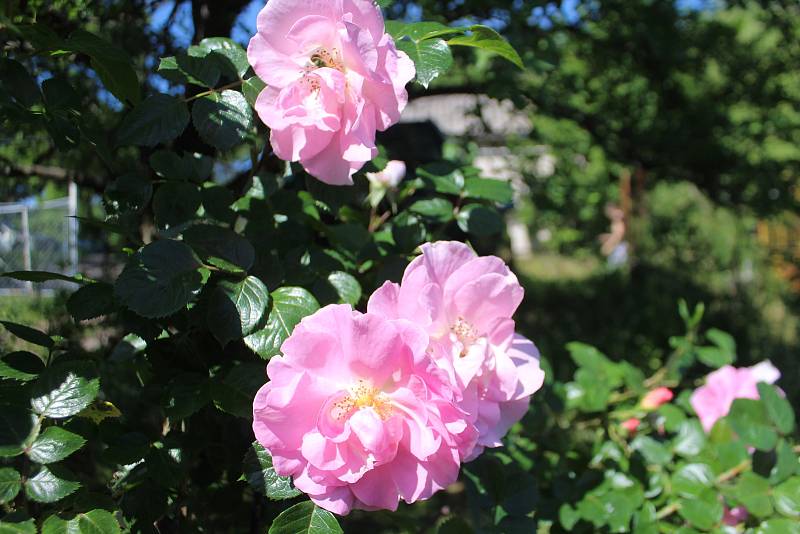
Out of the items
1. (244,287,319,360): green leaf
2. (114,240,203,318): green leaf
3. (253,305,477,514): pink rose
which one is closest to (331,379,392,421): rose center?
(253,305,477,514): pink rose

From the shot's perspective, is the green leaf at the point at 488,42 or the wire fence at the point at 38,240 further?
the wire fence at the point at 38,240

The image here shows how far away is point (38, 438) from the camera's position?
0.79 meters

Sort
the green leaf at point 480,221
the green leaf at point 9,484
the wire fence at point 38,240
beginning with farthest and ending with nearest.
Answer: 1. the wire fence at point 38,240
2. the green leaf at point 480,221
3. the green leaf at point 9,484

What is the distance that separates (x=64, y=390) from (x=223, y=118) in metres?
0.40

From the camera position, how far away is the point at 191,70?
0.93 m

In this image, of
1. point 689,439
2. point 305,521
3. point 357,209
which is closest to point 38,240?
point 357,209

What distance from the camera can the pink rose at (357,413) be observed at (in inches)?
29.3

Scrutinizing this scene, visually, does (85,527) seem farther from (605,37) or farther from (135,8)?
(605,37)

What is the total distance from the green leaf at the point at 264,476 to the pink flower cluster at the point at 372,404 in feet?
0.23

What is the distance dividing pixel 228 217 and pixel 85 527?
0.46 m

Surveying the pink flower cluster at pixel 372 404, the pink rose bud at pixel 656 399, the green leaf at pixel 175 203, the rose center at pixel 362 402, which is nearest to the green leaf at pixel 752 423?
the pink rose bud at pixel 656 399

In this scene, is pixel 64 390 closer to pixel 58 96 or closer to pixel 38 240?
pixel 58 96

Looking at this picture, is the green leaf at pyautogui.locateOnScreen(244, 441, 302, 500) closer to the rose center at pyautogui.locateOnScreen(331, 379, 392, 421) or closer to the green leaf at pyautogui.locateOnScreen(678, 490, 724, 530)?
the rose center at pyautogui.locateOnScreen(331, 379, 392, 421)

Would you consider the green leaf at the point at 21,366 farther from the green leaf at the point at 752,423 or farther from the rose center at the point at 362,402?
the green leaf at the point at 752,423
